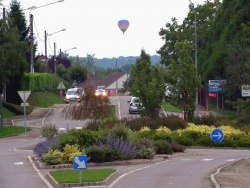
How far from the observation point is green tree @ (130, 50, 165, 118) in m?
52.4

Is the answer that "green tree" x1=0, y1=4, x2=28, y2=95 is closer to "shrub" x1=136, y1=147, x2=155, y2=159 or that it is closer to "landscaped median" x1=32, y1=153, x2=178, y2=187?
"shrub" x1=136, y1=147, x2=155, y2=159

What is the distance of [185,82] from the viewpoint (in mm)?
52188

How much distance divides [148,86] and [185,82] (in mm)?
2453

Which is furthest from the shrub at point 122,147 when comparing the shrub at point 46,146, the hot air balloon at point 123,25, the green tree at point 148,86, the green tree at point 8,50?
the hot air balloon at point 123,25

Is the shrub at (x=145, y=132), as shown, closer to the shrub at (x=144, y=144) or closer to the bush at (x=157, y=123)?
the bush at (x=157, y=123)

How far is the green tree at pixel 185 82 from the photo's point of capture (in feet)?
171

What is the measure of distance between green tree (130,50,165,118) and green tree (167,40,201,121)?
850mm

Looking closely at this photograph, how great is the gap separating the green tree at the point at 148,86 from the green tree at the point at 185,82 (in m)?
0.85

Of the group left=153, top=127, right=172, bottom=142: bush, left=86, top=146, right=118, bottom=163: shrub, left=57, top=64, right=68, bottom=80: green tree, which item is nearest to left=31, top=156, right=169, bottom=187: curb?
left=86, top=146, right=118, bottom=163: shrub

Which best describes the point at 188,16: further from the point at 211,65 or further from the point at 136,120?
the point at 136,120

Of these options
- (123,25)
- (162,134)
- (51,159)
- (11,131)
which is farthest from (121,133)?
(123,25)

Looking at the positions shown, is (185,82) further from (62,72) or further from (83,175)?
(62,72)

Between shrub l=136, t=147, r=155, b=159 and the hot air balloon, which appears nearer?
shrub l=136, t=147, r=155, b=159

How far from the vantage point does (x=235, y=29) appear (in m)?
75.1
